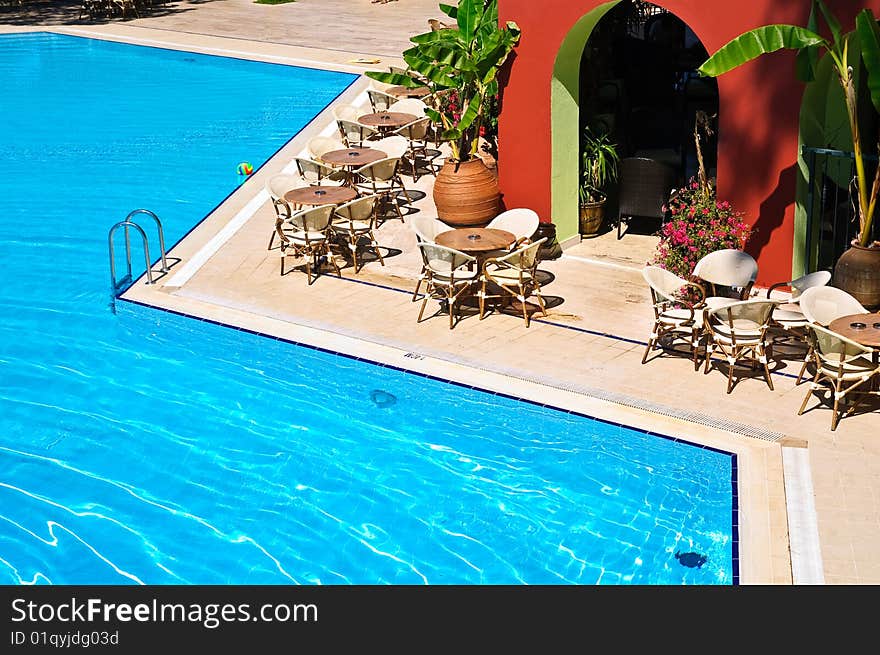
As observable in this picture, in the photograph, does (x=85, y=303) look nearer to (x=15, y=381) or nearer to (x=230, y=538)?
(x=15, y=381)

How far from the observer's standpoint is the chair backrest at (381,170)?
19.2 metres

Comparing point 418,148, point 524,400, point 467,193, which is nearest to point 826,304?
point 524,400

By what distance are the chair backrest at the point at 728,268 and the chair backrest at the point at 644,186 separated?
3.27 meters

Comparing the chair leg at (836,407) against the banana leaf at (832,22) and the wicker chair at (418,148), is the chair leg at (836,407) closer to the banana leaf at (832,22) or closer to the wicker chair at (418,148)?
the banana leaf at (832,22)

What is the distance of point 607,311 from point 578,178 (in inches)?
117

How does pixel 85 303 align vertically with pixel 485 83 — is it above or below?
below

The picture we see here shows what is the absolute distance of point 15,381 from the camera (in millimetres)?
14320

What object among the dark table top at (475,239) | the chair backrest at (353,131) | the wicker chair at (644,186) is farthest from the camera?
the chair backrest at (353,131)

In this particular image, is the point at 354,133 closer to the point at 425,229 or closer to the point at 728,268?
the point at 425,229

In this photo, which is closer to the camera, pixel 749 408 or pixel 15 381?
pixel 749 408

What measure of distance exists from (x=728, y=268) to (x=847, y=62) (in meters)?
2.60

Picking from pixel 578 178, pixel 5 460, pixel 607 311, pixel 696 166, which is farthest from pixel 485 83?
pixel 5 460

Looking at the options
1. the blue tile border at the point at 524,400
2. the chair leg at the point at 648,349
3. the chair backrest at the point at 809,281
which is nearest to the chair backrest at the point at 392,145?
the blue tile border at the point at 524,400

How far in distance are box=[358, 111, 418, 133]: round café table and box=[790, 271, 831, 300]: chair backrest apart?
31.5 feet
